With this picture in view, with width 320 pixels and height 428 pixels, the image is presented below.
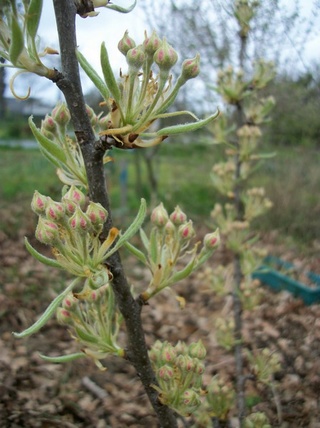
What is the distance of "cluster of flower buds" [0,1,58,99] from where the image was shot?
107cm

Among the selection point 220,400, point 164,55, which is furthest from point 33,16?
point 220,400

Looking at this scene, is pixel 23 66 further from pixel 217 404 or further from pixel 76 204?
pixel 217 404

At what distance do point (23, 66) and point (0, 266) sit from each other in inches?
151

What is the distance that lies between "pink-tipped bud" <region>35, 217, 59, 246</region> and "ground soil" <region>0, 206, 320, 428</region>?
111cm

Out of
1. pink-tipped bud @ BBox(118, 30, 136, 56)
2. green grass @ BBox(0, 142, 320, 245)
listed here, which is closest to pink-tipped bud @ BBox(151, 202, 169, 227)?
pink-tipped bud @ BBox(118, 30, 136, 56)

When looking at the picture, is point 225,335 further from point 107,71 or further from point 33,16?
point 33,16

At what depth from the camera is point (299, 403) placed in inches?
97.5

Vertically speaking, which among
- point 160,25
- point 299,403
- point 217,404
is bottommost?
point 299,403

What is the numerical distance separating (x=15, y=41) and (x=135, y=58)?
0.28 meters

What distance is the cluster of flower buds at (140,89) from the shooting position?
1.20 metres

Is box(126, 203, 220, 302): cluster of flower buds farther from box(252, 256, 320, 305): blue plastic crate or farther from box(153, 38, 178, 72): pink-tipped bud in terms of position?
box(252, 256, 320, 305): blue plastic crate

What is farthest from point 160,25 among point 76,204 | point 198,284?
point 76,204

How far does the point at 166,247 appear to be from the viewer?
1570 mm

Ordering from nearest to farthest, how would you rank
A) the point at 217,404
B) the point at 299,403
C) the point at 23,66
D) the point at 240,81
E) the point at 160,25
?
the point at 23,66, the point at 217,404, the point at 299,403, the point at 240,81, the point at 160,25
